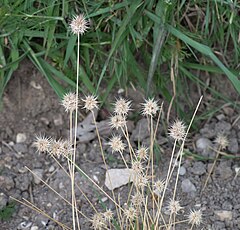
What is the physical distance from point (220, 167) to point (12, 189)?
2.12ft

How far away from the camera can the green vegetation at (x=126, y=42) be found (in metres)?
2.03

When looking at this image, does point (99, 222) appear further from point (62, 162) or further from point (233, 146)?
point (233, 146)

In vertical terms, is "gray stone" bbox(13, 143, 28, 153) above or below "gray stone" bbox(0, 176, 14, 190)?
above

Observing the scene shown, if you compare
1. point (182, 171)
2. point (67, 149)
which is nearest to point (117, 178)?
point (182, 171)

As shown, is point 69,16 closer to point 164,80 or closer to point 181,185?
point 164,80

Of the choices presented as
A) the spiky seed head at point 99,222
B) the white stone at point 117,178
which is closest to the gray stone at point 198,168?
the white stone at point 117,178

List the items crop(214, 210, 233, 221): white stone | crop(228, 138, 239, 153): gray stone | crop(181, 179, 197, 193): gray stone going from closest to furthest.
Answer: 1. crop(214, 210, 233, 221): white stone
2. crop(181, 179, 197, 193): gray stone
3. crop(228, 138, 239, 153): gray stone

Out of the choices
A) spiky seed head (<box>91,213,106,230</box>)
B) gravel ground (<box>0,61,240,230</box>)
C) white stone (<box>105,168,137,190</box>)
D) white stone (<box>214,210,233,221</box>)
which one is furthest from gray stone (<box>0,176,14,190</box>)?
white stone (<box>214,210,233,221</box>)

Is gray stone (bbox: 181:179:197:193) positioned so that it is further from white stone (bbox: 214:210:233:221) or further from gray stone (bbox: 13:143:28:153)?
gray stone (bbox: 13:143:28:153)

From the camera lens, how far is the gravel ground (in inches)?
79.7

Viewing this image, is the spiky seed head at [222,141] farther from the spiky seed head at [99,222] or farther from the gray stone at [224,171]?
the spiky seed head at [99,222]

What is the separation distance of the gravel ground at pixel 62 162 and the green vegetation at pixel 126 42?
10 cm

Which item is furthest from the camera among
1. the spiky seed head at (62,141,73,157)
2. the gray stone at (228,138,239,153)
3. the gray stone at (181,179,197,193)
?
the gray stone at (228,138,239,153)

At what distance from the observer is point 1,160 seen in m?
2.18
